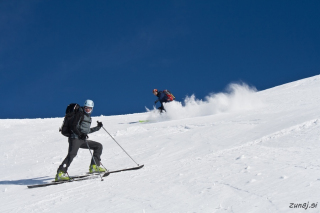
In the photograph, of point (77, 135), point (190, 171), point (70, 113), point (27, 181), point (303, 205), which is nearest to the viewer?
point (303, 205)

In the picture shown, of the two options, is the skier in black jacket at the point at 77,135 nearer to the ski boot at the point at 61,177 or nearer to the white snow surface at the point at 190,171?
the ski boot at the point at 61,177

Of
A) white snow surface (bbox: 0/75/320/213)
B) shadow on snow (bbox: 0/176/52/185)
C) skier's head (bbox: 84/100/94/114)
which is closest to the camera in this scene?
white snow surface (bbox: 0/75/320/213)

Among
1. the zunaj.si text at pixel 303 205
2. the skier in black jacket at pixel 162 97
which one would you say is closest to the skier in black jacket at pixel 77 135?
the zunaj.si text at pixel 303 205

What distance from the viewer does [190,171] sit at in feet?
21.0

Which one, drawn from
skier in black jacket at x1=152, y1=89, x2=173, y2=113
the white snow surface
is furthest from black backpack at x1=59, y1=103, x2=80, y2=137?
skier in black jacket at x1=152, y1=89, x2=173, y2=113

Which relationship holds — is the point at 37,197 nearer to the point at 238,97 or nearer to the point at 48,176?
the point at 48,176

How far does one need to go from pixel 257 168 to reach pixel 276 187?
3.74ft

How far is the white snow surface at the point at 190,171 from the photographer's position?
4578 millimetres

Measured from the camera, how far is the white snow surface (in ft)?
15.0

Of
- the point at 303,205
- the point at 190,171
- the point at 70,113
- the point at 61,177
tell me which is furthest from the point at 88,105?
the point at 303,205

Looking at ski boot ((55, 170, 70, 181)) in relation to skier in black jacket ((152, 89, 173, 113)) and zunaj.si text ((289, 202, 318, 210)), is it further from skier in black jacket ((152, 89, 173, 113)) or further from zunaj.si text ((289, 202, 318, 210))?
skier in black jacket ((152, 89, 173, 113))

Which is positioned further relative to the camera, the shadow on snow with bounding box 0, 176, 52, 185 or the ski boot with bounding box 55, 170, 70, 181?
the shadow on snow with bounding box 0, 176, 52, 185

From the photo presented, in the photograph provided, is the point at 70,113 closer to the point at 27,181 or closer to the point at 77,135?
the point at 77,135

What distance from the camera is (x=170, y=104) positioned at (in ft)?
57.6
